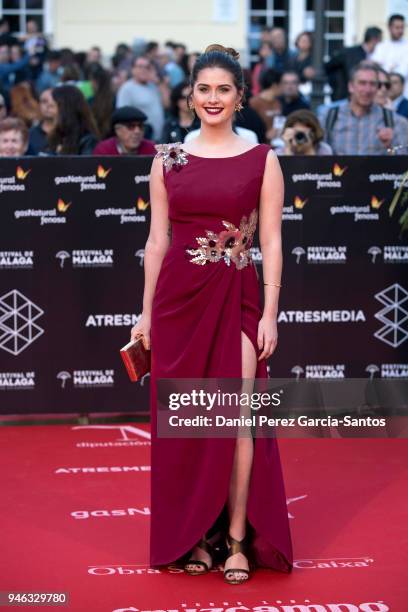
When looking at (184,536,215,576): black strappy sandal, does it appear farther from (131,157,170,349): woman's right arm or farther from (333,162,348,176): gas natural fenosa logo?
(333,162,348,176): gas natural fenosa logo

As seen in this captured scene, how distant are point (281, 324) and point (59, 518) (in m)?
2.54

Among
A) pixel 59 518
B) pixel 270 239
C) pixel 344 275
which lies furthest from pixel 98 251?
pixel 270 239

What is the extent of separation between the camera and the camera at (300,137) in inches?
359

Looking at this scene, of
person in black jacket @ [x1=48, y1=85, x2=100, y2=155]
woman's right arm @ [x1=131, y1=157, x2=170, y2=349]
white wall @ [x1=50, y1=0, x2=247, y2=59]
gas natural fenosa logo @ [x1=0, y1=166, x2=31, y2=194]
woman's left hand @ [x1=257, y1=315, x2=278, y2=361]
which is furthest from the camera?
white wall @ [x1=50, y1=0, x2=247, y2=59]

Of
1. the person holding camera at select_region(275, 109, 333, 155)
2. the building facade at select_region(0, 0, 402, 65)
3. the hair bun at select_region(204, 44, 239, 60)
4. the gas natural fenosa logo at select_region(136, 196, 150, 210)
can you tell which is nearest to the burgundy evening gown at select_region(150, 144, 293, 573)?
the hair bun at select_region(204, 44, 239, 60)

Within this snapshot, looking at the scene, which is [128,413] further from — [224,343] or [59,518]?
[224,343]

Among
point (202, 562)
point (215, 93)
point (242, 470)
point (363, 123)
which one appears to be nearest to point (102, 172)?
point (363, 123)

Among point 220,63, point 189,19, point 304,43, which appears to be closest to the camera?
point 220,63

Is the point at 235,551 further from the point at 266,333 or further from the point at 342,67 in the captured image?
the point at 342,67

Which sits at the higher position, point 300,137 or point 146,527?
point 300,137

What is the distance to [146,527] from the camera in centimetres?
606

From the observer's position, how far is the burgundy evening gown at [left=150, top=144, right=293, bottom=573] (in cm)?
525

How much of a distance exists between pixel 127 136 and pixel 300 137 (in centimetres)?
130

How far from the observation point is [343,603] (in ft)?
16.3
